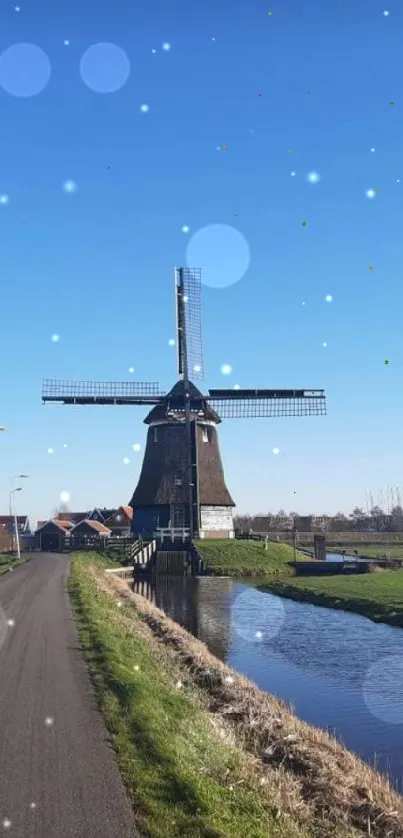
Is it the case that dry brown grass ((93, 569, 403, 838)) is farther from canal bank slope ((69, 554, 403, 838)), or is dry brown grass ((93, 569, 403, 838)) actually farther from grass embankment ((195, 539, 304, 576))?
grass embankment ((195, 539, 304, 576))

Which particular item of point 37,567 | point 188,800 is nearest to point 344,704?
point 188,800

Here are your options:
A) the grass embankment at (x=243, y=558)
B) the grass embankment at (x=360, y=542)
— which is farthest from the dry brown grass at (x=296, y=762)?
the grass embankment at (x=360, y=542)

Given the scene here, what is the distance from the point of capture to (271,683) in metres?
17.3

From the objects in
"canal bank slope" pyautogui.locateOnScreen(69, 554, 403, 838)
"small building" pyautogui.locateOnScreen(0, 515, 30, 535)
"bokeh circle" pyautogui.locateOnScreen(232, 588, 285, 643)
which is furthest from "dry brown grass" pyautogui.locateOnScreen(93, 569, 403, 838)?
"small building" pyautogui.locateOnScreen(0, 515, 30, 535)

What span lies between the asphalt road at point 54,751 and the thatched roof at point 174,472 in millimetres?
41787

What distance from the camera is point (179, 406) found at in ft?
203

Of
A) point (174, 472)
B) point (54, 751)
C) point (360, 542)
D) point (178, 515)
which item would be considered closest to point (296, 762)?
point (54, 751)

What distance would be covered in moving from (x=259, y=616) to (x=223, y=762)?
68.6 feet

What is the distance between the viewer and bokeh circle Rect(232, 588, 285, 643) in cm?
2500

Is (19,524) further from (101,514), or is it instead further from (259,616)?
(259,616)

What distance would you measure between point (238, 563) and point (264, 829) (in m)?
47.4

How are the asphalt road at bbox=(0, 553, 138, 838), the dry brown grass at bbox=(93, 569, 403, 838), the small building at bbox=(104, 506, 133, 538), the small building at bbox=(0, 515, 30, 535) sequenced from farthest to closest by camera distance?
the small building at bbox=(0, 515, 30, 535)
the small building at bbox=(104, 506, 133, 538)
the dry brown grass at bbox=(93, 569, 403, 838)
the asphalt road at bbox=(0, 553, 138, 838)

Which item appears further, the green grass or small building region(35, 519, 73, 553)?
small building region(35, 519, 73, 553)

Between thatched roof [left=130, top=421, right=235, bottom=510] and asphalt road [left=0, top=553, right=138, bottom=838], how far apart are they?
41.8 m
